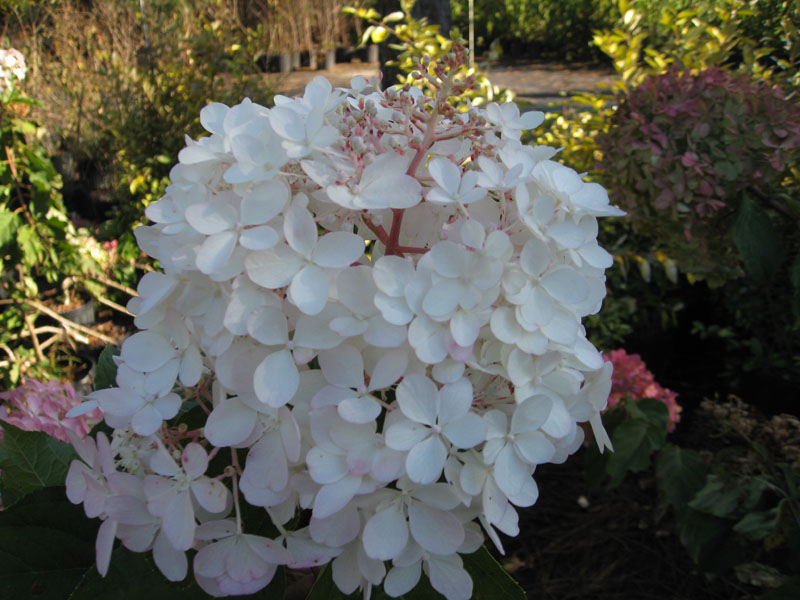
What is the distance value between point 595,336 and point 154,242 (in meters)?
2.03

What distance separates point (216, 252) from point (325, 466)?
0.16 m

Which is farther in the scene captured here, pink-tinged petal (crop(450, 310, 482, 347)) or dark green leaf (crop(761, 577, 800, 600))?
dark green leaf (crop(761, 577, 800, 600))

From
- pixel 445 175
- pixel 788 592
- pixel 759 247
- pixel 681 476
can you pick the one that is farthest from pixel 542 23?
pixel 445 175

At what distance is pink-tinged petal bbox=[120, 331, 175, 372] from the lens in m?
0.46

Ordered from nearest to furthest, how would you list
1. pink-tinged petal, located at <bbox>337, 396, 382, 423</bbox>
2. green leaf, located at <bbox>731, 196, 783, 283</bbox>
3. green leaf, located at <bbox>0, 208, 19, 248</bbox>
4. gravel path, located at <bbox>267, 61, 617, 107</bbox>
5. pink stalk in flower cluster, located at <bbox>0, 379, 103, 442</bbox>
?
1. pink-tinged petal, located at <bbox>337, 396, 382, 423</bbox>
2. pink stalk in flower cluster, located at <bbox>0, 379, 103, 442</bbox>
3. green leaf, located at <bbox>731, 196, 783, 283</bbox>
4. green leaf, located at <bbox>0, 208, 19, 248</bbox>
5. gravel path, located at <bbox>267, 61, 617, 107</bbox>

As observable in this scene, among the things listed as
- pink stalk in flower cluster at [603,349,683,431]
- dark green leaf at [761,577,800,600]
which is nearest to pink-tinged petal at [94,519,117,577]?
dark green leaf at [761,577,800,600]

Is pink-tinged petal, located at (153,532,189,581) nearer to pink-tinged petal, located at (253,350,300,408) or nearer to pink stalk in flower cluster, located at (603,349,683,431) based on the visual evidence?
pink-tinged petal, located at (253,350,300,408)

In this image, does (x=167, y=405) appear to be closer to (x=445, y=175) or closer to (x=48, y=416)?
(x=445, y=175)

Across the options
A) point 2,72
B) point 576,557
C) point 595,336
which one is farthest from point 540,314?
point 2,72

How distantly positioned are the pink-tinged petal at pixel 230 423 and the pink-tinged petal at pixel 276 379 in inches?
1.2

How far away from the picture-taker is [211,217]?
44 centimetres

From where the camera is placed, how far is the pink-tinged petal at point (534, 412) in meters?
0.43

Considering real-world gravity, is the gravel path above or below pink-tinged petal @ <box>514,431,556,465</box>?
below

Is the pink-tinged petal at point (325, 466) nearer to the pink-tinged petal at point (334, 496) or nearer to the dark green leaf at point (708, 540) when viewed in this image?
the pink-tinged petal at point (334, 496)
